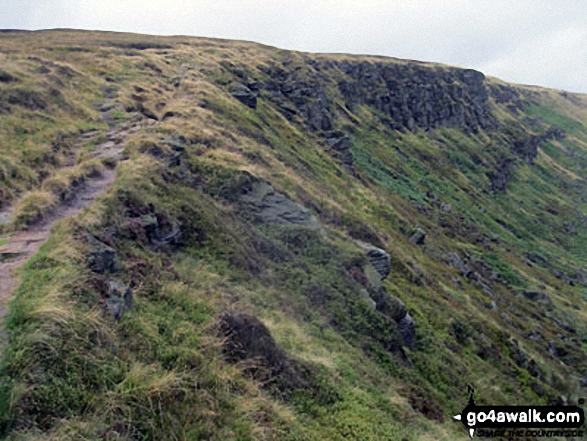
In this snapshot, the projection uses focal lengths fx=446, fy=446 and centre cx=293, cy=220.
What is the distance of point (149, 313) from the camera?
9.02m

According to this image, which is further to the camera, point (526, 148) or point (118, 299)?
point (526, 148)

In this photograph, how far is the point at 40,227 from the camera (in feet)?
39.1

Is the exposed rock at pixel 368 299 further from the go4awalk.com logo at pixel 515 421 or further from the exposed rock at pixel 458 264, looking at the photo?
the exposed rock at pixel 458 264

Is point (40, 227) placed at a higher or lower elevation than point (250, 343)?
higher

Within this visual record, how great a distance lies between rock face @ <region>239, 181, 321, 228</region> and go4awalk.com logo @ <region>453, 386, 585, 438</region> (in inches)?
345

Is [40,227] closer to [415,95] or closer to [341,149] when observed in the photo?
[341,149]

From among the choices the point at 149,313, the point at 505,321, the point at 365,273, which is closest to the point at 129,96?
the point at 365,273

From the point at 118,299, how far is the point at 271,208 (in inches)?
413

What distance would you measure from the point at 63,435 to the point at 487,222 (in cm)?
6245

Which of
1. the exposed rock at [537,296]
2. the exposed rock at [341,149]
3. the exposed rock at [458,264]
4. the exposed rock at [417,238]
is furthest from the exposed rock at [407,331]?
the exposed rock at [537,296]

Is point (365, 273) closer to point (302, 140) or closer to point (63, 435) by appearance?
point (63, 435)

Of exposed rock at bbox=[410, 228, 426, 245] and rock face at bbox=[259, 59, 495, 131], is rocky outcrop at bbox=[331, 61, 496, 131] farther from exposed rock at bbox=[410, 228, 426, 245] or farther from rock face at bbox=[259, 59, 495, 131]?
exposed rock at bbox=[410, 228, 426, 245]

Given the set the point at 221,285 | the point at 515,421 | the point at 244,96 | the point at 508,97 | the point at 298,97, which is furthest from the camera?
the point at 508,97

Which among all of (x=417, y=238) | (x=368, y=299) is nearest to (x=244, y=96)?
(x=417, y=238)
